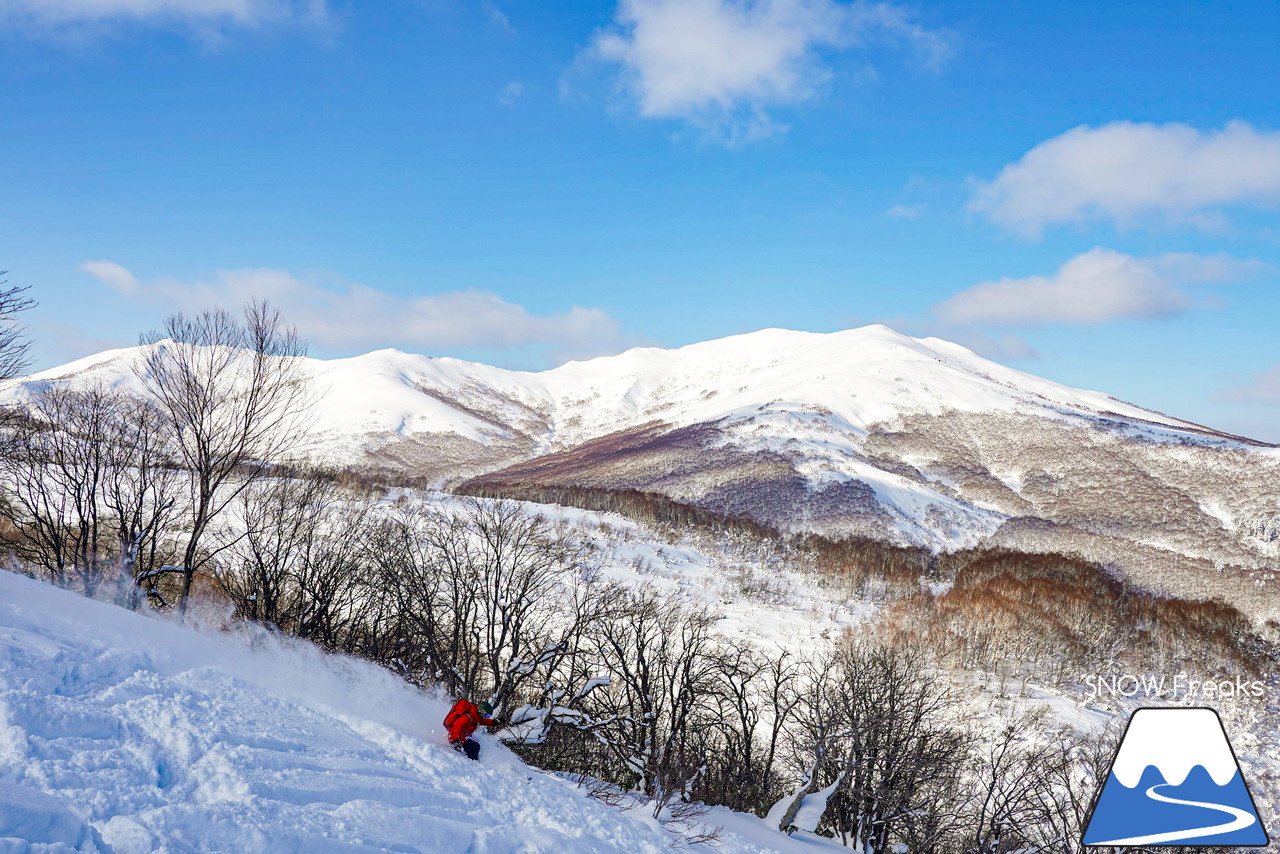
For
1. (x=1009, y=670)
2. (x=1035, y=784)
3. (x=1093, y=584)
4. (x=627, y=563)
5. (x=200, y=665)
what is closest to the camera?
(x=200, y=665)

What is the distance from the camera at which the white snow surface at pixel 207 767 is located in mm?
5172

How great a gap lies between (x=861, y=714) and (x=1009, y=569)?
5550 centimetres

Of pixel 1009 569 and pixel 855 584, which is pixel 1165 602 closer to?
pixel 1009 569

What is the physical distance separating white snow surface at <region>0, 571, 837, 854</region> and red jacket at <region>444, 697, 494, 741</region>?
1.20 feet

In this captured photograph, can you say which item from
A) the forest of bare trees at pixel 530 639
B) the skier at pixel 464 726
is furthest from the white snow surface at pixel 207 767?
the forest of bare trees at pixel 530 639

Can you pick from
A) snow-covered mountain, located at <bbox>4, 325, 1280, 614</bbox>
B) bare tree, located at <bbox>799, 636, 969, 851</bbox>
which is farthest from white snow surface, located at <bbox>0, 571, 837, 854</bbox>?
snow-covered mountain, located at <bbox>4, 325, 1280, 614</bbox>

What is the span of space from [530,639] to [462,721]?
1945 centimetres

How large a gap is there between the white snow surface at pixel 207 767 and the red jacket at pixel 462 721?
1.20 feet

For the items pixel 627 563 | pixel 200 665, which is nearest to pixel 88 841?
pixel 200 665

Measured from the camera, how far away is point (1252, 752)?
36.2m

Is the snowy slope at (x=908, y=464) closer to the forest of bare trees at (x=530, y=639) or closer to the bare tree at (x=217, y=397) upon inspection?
the forest of bare trees at (x=530, y=639)

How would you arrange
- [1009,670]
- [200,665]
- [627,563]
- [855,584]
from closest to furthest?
[200,665], [1009,670], [627,563], [855,584]

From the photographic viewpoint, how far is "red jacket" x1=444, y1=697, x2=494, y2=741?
10.7 meters

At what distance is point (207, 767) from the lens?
19.9 ft
